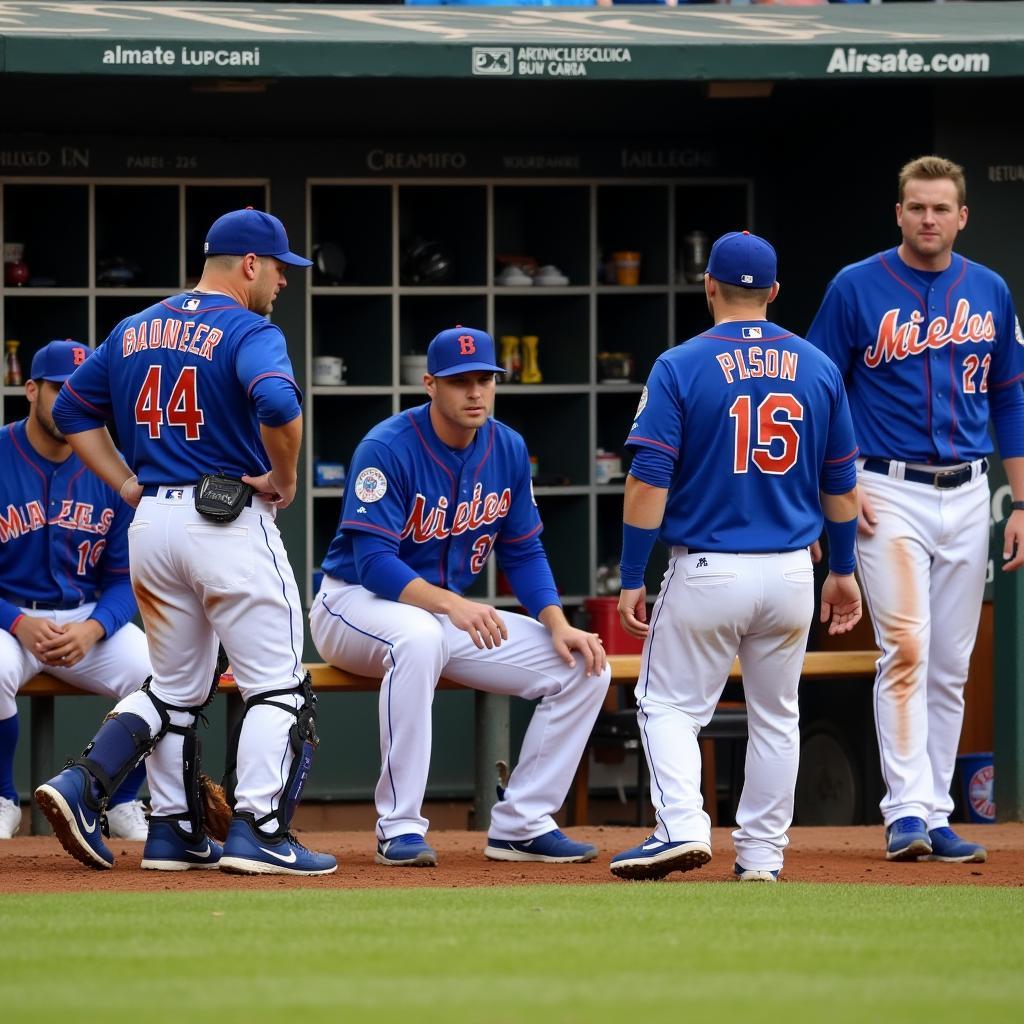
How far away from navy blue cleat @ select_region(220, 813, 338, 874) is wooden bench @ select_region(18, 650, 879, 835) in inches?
40.7

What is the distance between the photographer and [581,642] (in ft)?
18.1

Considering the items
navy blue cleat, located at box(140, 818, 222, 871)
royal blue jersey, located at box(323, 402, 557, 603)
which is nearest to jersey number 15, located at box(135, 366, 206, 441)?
royal blue jersey, located at box(323, 402, 557, 603)

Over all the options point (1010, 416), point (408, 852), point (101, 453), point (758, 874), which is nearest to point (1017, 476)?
point (1010, 416)

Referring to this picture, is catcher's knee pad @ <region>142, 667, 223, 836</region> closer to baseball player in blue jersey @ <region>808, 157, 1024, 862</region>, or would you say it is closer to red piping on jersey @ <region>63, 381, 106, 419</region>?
red piping on jersey @ <region>63, 381, 106, 419</region>

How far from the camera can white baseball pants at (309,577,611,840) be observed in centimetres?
537

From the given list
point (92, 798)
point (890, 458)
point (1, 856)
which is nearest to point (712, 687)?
point (890, 458)

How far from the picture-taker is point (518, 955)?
12.1 ft

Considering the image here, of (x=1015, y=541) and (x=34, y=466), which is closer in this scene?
(x=1015, y=541)

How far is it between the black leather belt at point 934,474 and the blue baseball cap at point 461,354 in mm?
1112

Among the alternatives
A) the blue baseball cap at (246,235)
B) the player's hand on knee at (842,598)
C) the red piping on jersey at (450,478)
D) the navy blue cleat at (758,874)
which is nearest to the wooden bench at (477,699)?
the red piping on jersey at (450,478)

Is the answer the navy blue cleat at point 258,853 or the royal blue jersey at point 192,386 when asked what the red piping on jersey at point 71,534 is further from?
the navy blue cleat at point 258,853

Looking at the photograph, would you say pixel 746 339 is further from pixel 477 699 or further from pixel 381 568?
pixel 477 699

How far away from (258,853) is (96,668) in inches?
65.4

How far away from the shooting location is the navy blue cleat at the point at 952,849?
5605 mm
